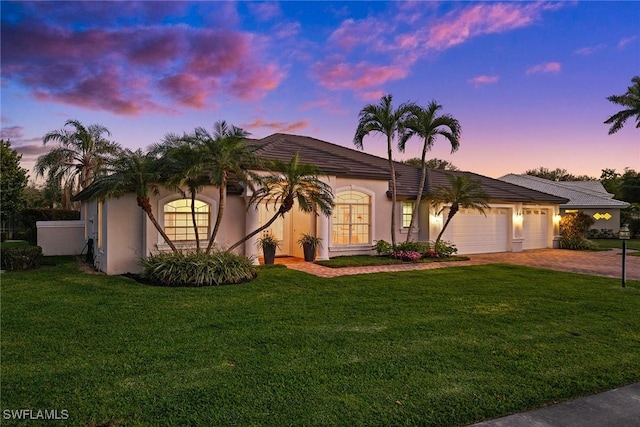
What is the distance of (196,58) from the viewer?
1363 cm

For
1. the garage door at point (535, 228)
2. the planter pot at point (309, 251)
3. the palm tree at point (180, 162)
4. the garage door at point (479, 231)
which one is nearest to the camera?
the palm tree at point (180, 162)

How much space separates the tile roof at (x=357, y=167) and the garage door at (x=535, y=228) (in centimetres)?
81

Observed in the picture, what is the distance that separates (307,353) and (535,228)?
67.8 ft

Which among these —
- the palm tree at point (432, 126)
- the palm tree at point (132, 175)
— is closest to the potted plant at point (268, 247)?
the palm tree at point (132, 175)

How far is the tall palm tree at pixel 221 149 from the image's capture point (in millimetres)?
9969

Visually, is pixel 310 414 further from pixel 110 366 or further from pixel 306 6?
pixel 306 6

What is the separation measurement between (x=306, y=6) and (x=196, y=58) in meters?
4.41

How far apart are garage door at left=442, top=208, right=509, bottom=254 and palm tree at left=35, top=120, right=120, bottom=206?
70.9 feet

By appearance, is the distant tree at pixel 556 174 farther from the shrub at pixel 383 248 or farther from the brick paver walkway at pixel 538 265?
the shrub at pixel 383 248

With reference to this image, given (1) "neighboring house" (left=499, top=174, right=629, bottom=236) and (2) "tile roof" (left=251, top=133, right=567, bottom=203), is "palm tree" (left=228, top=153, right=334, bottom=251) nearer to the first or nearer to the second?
(2) "tile roof" (left=251, top=133, right=567, bottom=203)

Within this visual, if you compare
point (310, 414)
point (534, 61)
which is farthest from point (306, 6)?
point (310, 414)

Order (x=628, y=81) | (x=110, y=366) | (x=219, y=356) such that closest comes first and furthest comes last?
1. (x=110, y=366)
2. (x=219, y=356)
3. (x=628, y=81)

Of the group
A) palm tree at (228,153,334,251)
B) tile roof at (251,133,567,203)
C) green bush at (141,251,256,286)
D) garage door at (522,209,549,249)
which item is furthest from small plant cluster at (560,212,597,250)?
green bush at (141,251,256,286)

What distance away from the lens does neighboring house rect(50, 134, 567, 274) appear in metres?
11.6
